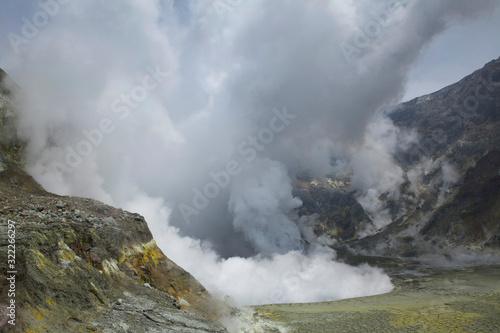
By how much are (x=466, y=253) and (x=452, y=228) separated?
107 feet

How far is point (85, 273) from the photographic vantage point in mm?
25219

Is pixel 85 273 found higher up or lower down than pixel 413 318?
higher up

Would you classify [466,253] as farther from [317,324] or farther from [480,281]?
[317,324]

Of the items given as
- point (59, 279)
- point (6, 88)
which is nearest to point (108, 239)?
point (59, 279)

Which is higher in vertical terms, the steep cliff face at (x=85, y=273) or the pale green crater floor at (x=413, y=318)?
the steep cliff face at (x=85, y=273)

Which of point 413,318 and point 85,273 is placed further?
point 413,318

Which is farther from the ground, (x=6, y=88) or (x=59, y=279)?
(x=6, y=88)

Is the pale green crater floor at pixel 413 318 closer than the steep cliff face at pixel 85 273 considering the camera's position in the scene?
No

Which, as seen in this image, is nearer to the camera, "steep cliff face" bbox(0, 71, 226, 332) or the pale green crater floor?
"steep cliff face" bbox(0, 71, 226, 332)

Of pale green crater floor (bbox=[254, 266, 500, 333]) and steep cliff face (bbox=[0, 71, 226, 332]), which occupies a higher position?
steep cliff face (bbox=[0, 71, 226, 332])

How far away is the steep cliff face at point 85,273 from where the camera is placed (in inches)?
680

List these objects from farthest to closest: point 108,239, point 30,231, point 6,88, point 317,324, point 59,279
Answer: point 6,88 < point 317,324 < point 108,239 < point 30,231 < point 59,279

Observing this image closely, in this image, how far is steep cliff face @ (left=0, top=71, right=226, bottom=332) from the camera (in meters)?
17.3

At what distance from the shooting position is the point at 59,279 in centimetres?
2139
